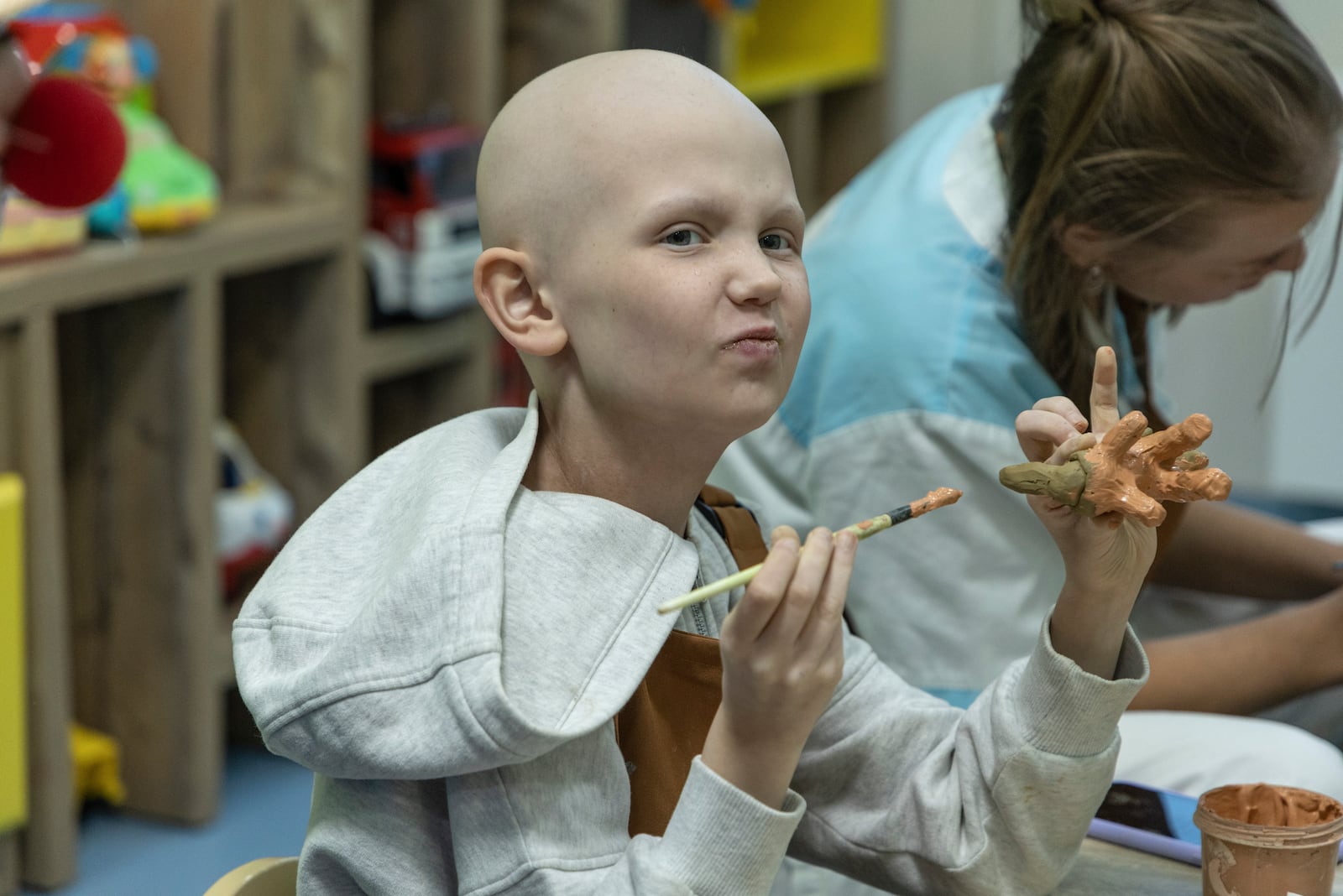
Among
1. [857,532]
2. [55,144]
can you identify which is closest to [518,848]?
[857,532]

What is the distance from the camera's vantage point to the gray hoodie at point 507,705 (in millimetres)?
670

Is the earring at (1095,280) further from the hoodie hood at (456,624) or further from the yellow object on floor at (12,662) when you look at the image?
the yellow object on floor at (12,662)

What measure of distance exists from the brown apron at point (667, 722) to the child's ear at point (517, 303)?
17cm

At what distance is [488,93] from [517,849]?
5.70 ft

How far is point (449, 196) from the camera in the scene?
2207 millimetres

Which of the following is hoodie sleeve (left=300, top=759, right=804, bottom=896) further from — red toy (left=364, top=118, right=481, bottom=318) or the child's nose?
red toy (left=364, top=118, right=481, bottom=318)

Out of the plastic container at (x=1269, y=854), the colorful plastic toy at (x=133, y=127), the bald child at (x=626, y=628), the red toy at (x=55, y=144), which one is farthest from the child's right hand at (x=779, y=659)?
the colorful plastic toy at (x=133, y=127)

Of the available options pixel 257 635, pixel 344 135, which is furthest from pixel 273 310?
pixel 257 635

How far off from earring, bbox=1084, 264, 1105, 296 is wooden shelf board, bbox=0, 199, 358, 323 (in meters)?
1.11

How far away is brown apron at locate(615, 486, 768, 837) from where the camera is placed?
77 centimetres

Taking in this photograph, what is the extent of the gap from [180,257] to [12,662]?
0.50 m

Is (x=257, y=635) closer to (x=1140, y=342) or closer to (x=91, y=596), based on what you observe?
(x=1140, y=342)

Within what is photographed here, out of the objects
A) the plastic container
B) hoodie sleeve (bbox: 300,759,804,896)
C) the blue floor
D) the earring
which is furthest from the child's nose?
the blue floor

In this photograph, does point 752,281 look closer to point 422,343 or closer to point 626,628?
point 626,628
